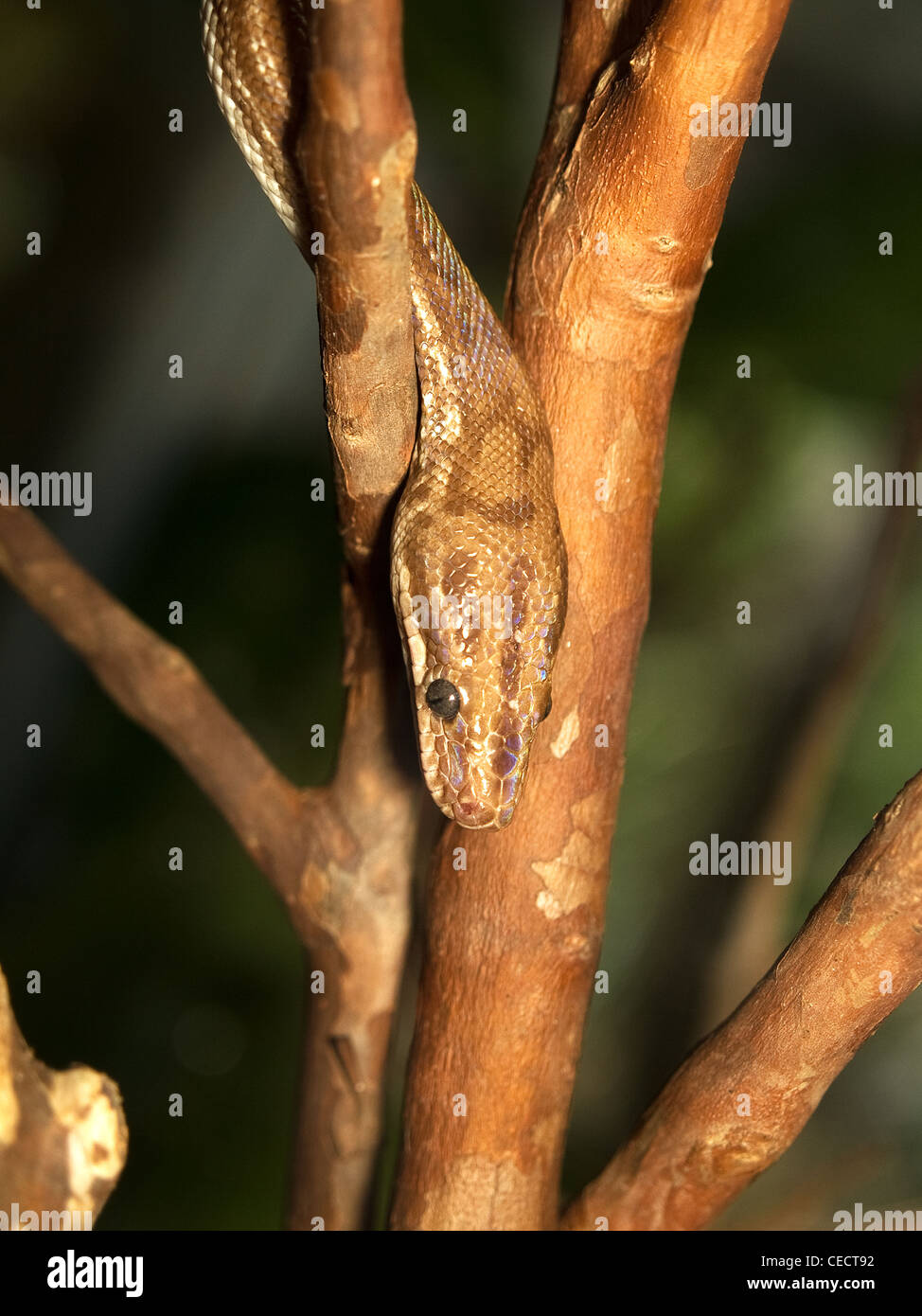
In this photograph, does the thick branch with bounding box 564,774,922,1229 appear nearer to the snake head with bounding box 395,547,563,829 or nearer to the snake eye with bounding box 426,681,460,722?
the snake head with bounding box 395,547,563,829

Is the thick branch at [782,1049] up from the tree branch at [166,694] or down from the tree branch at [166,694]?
down

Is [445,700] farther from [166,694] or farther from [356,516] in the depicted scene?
[166,694]

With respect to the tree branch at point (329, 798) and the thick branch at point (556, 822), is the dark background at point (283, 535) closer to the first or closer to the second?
the tree branch at point (329, 798)

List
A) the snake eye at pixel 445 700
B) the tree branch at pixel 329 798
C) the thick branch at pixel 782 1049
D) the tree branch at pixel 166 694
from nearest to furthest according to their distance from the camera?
the thick branch at pixel 782 1049
the snake eye at pixel 445 700
the tree branch at pixel 329 798
the tree branch at pixel 166 694

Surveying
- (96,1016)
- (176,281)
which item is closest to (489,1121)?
(96,1016)

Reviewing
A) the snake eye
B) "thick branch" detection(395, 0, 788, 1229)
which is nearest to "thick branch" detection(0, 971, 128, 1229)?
"thick branch" detection(395, 0, 788, 1229)

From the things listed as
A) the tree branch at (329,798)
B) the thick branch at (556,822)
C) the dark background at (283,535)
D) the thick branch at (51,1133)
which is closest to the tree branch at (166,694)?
the tree branch at (329,798)
